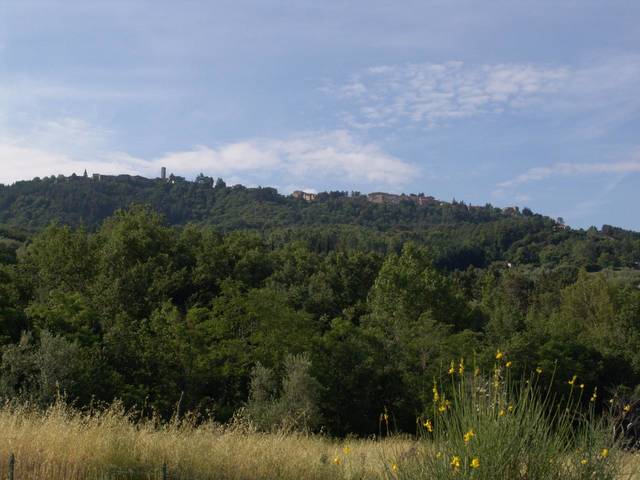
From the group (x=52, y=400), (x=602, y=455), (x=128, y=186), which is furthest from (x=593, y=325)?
(x=128, y=186)

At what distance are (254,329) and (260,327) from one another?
0.48 m

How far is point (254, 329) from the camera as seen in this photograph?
33188 millimetres

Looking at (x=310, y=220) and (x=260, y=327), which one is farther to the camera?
(x=310, y=220)

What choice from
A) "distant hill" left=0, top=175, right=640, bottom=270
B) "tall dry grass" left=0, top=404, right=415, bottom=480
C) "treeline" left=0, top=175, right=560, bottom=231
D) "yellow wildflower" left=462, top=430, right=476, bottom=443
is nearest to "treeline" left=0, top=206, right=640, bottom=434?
"tall dry grass" left=0, top=404, right=415, bottom=480

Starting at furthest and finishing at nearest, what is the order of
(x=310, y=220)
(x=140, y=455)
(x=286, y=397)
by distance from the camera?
(x=310, y=220)
(x=286, y=397)
(x=140, y=455)

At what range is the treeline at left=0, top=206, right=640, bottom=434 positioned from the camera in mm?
23953

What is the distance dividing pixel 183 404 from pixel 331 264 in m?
33.1

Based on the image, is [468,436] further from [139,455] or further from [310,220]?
[310,220]

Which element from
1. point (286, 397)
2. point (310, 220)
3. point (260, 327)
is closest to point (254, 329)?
point (260, 327)

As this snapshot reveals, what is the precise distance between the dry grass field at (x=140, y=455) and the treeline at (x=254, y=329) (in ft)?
5.89

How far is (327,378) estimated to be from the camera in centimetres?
3095

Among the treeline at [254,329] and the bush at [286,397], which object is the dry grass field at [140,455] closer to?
the treeline at [254,329]

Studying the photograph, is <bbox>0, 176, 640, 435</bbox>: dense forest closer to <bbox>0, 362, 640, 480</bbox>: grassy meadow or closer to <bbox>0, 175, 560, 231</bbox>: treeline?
<bbox>0, 362, 640, 480</bbox>: grassy meadow

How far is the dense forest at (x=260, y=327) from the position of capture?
78.2 ft
